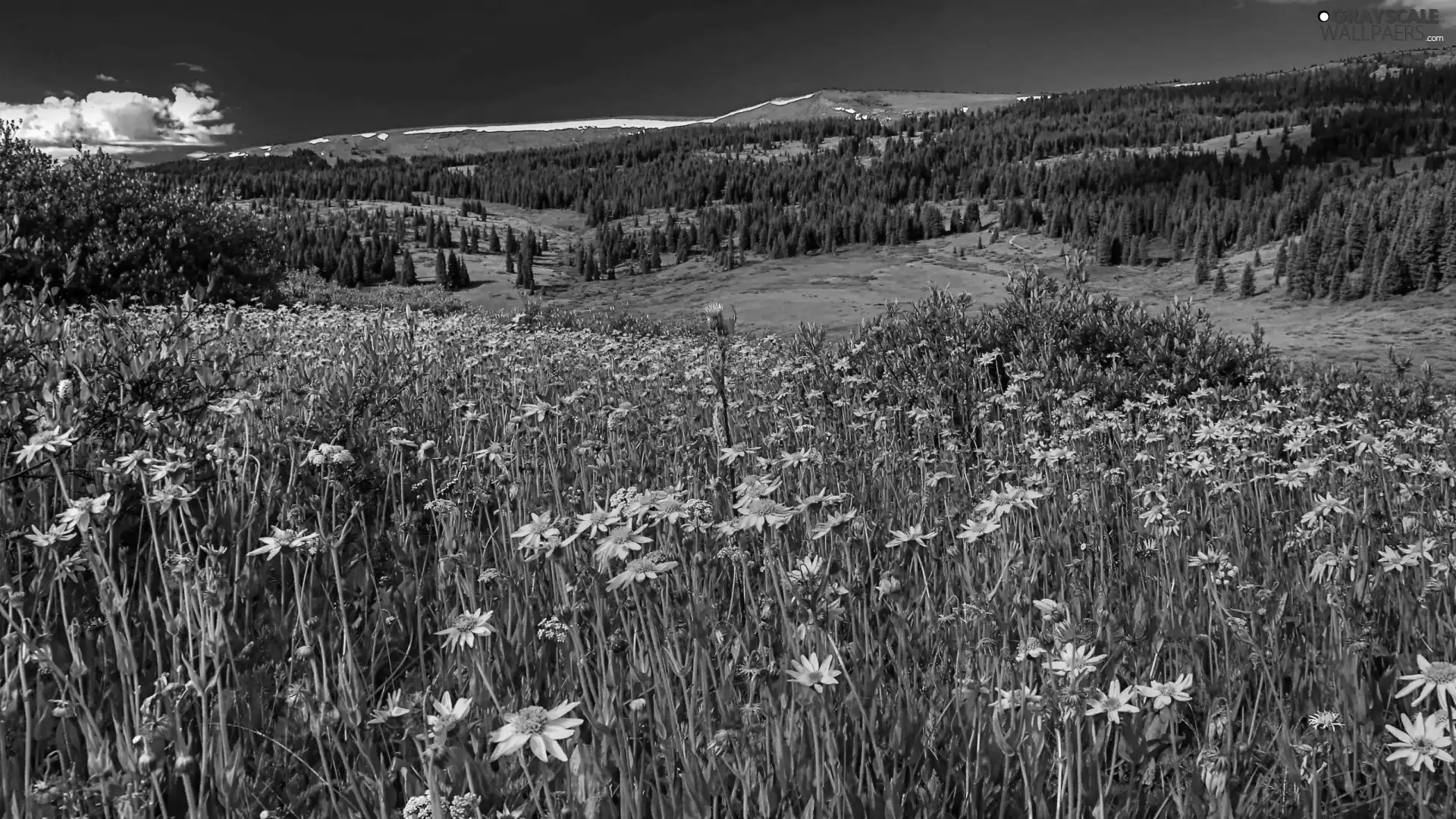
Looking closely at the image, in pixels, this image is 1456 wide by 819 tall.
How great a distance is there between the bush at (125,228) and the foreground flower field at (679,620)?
17.6m

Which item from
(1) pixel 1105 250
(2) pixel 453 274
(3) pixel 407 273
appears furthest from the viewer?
(3) pixel 407 273

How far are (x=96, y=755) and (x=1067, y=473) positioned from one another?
504 cm

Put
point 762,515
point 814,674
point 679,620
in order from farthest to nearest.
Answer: point 679,620, point 762,515, point 814,674

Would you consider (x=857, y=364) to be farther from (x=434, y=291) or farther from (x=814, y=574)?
(x=434, y=291)

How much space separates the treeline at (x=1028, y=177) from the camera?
81.3ft

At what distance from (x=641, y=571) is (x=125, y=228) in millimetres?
25064

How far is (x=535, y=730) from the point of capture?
1473mm

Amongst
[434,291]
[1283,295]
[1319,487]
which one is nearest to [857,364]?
[1319,487]

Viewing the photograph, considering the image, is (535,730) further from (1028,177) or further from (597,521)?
(1028,177)

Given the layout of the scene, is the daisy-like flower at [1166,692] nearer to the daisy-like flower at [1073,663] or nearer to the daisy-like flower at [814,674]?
the daisy-like flower at [1073,663]

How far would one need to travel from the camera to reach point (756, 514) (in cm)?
234

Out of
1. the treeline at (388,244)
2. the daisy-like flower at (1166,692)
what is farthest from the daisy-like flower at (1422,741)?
the treeline at (388,244)

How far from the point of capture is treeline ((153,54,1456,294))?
81.3ft

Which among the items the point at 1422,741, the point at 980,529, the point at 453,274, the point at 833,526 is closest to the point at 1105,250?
the point at 980,529
